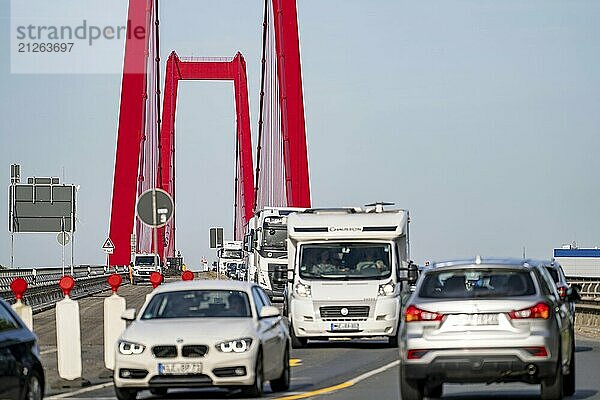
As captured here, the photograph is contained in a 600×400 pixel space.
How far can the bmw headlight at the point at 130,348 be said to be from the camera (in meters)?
16.2

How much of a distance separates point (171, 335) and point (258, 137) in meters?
66.5

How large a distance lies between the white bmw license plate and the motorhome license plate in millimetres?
12439

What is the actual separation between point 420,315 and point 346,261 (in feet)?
46.4

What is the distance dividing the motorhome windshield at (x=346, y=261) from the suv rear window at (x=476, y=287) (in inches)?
523

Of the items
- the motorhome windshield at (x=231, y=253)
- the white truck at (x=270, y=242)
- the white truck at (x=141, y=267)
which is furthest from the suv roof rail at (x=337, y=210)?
the motorhome windshield at (x=231, y=253)

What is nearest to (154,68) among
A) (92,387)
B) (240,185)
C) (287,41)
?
(287,41)

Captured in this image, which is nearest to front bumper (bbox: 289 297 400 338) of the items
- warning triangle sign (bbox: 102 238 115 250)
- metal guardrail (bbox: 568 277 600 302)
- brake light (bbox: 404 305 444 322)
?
metal guardrail (bbox: 568 277 600 302)

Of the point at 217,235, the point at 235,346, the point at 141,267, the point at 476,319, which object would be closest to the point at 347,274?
the point at 235,346

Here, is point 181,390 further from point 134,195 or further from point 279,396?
point 134,195

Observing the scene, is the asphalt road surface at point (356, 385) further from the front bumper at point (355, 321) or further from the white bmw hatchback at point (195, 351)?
the front bumper at point (355, 321)

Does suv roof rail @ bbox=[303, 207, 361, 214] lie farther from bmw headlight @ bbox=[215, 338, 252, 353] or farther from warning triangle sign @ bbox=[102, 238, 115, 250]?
warning triangle sign @ bbox=[102, 238, 115, 250]

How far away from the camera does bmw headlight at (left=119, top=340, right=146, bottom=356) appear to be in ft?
53.1

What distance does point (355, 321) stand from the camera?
93.5 feet

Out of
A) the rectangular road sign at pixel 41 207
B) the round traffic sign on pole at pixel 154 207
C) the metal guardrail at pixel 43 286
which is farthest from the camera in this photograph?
the rectangular road sign at pixel 41 207
